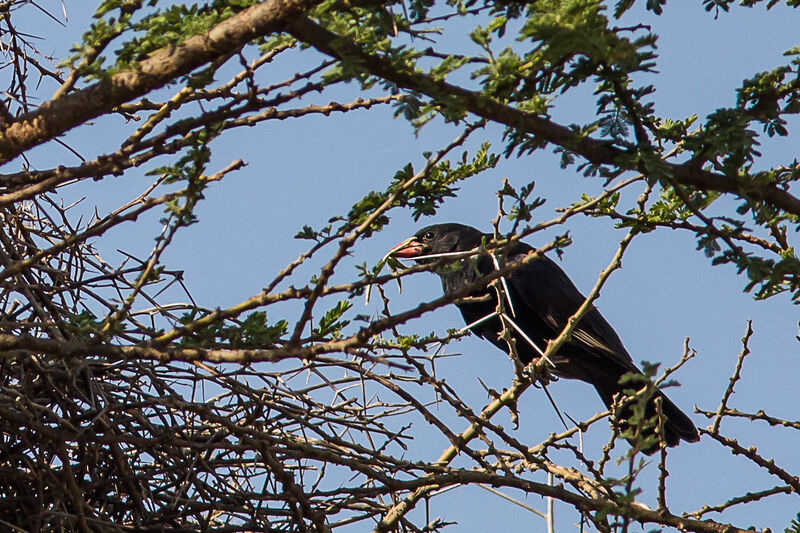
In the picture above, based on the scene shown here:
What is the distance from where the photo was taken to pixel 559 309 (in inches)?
258

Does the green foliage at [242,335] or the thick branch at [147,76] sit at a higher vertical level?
the thick branch at [147,76]

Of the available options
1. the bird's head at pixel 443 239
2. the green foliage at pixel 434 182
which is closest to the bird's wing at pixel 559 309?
the bird's head at pixel 443 239

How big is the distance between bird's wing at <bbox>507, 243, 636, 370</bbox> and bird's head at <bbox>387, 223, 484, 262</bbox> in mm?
563

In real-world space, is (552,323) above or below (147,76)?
above

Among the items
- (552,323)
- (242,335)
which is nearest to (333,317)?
(242,335)

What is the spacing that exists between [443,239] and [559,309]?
3.88ft

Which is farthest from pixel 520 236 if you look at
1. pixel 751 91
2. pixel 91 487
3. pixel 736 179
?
pixel 91 487

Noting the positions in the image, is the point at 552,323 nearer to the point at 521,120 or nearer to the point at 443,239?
the point at 443,239

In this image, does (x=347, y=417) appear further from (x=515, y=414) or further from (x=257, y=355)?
(x=257, y=355)

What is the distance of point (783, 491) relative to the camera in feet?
11.7

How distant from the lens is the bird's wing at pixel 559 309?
20.9 ft

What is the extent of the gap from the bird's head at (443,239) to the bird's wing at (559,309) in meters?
0.56

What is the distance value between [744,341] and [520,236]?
5.64 feet

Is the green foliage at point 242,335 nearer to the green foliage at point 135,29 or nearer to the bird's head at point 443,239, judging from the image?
the green foliage at point 135,29
